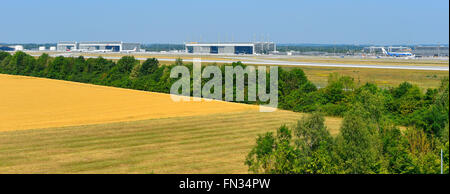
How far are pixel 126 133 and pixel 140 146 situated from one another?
592cm

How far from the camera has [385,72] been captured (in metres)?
102

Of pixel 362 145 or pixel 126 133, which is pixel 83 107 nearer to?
pixel 126 133

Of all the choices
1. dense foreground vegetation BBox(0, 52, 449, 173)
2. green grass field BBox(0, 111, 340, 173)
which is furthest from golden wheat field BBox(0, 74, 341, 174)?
dense foreground vegetation BBox(0, 52, 449, 173)

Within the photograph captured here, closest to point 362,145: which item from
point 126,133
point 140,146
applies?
point 140,146

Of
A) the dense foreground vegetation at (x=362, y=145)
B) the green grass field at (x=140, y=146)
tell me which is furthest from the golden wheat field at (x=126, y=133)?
the dense foreground vegetation at (x=362, y=145)

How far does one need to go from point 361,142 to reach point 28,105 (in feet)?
152

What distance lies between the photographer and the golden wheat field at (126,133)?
2941cm

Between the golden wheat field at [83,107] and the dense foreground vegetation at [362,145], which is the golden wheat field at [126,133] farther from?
the dense foreground vegetation at [362,145]

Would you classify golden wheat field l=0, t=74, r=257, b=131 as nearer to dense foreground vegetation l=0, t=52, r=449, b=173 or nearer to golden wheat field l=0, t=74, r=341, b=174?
golden wheat field l=0, t=74, r=341, b=174

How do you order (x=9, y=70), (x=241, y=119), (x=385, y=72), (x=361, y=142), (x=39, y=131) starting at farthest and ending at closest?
(x=9, y=70), (x=385, y=72), (x=241, y=119), (x=39, y=131), (x=361, y=142)

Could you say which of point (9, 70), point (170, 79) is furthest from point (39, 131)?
point (9, 70)

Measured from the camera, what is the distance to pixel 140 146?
34.9 meters

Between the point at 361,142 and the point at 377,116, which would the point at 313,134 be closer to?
the point at 361,142

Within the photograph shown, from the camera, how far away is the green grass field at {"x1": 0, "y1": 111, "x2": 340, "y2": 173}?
28.7 metres
